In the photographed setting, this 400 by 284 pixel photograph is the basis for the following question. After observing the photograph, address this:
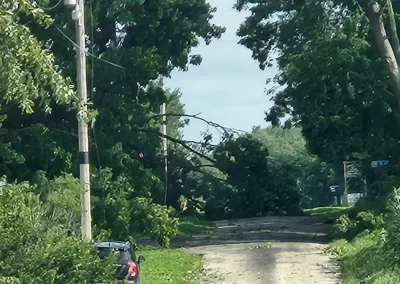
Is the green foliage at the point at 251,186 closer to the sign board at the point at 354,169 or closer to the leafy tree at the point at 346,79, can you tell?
the sign board at the point at 354,169

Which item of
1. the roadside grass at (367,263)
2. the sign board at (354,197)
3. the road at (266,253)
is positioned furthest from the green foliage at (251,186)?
the roadside grass at (367,263)

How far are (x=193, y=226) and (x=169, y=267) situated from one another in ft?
72.5

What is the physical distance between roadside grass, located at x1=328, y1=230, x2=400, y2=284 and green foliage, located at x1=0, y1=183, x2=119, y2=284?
23.6 feet

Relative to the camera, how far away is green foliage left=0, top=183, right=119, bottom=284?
1584 cm

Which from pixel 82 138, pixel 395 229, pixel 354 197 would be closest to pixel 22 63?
pixel 82 138

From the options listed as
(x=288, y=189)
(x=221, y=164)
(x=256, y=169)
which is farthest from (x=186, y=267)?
(x=288, y=189)

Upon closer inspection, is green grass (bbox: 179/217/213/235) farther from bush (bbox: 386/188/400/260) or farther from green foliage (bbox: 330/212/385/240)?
bush (bbox: 386/188/400/260)

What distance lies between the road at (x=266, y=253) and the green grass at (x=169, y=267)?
0.41 m

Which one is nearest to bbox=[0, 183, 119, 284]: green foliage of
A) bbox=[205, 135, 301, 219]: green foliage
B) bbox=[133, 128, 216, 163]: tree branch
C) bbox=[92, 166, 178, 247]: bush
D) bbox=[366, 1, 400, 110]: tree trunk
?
bbox=[92, 166, 178, 247]: bush

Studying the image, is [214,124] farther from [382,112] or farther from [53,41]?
[53,41]

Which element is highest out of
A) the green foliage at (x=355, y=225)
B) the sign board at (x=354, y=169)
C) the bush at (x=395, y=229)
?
the sign board at (x=354, y=169)

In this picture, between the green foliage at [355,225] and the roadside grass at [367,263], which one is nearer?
the roadside grass at [367,263]

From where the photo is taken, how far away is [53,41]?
34562 mm

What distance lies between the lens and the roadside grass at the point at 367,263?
885 inches
